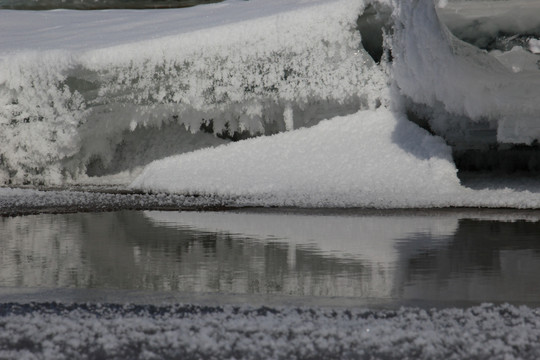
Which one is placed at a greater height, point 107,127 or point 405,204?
point 107,127

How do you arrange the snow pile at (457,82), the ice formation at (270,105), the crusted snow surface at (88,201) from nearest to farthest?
the snow pile at (457,82) < the crusted snow surface at (88,201) < the ice formation at (270,105)

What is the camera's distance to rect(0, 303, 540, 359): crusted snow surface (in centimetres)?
202

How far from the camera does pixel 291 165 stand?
22.0ft

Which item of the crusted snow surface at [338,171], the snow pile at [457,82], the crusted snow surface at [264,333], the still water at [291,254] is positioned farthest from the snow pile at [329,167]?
the crusted snow surface at [264,333]

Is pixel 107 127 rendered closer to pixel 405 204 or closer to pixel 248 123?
pixel 248 123

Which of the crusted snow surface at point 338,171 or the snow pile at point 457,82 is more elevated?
the snow pile at point 457,82

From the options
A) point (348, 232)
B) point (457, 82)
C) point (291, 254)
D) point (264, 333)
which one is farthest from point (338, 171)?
point (264, 333)

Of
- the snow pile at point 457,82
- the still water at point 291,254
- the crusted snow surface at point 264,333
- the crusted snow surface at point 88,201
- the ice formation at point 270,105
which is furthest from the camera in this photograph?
the ice formation at point 270,105

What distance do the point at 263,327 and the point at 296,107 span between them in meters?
5.36

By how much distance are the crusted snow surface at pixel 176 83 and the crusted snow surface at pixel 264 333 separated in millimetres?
4986

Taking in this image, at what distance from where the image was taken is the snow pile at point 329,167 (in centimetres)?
607

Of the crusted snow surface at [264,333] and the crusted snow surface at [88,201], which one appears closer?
the crusted snow surface at [264,333]

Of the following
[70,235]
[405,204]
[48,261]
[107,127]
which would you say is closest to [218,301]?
[48,261]

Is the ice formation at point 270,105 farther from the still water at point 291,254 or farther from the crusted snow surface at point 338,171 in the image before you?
the still water at point 291,254
